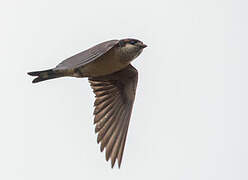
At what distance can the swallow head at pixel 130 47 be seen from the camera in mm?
7340

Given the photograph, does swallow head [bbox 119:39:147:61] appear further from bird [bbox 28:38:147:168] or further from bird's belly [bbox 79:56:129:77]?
bird's belly [bbox 79:56:129:77]

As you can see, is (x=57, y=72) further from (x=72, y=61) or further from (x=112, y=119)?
(x=112, y=119)

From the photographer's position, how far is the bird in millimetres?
7238

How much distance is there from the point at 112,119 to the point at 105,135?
264mm

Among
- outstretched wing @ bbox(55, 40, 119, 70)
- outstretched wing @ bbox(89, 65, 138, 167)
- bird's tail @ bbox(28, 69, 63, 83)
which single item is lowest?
outstretched wing @ bbox(89, 65, 138, 167)

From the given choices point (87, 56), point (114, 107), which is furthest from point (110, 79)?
point (87, 56)

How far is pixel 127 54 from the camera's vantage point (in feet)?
24.1

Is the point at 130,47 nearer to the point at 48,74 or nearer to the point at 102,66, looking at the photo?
the point at 102,66

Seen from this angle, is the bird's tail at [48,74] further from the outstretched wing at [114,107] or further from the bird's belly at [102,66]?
the outstretched wing at [114,107]

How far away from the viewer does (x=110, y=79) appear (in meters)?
8.41

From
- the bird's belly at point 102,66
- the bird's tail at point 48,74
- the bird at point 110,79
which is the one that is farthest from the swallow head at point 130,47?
the bird's tail at point 48,74

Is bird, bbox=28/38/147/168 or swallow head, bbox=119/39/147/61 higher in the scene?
swallow head, bbox=119/39/147/61

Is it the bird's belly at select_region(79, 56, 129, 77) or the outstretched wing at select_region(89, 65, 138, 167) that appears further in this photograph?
the outstretched wing at select_region(89, 65, 138, 167)

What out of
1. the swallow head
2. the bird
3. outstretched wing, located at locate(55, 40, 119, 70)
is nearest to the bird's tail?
the bird
